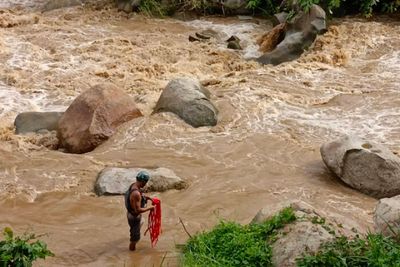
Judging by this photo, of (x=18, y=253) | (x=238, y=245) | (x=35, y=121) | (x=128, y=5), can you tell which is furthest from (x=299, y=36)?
(x=18, y=253)

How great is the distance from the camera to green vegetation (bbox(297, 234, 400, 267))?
5.21m

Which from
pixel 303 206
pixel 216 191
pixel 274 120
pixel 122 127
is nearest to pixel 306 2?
pixel 274 120

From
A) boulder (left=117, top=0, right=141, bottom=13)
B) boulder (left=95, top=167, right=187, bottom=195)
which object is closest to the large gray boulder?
boulder (left=117, top=0, right=141, bottom=13)

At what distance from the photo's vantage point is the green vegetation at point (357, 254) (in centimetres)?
521

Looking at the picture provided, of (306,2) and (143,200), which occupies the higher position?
(306,2)

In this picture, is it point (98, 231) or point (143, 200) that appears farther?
point (98, 231)

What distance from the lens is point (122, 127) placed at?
31.5 feet

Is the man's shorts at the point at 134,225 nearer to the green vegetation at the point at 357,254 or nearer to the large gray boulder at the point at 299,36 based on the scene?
the green vegetation at the point at 357,254

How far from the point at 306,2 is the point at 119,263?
8.19 meters

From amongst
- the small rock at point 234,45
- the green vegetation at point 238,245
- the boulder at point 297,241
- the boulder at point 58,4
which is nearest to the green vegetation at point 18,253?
the green vegetation at point 238,245

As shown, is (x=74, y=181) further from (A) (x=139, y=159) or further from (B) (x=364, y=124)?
(B) (x=364, y=124)

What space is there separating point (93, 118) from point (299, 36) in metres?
5.20

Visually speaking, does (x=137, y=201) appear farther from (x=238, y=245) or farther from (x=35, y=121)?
(x=35, y=121)

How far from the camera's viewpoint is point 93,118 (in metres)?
9.34
